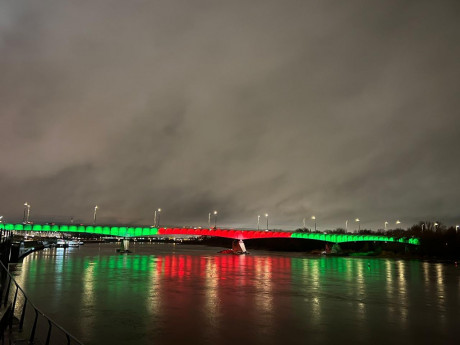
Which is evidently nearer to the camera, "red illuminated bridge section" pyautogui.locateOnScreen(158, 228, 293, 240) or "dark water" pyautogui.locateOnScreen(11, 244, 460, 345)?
"dark water" pyautogui.locateOnScreen(11, 244, 460, 345)

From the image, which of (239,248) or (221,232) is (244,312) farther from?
(239,248)

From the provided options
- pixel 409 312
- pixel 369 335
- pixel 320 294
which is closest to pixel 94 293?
pixel 320 294

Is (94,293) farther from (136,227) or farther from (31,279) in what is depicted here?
(136,227)

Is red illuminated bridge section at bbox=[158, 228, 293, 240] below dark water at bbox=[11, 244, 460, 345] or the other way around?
the other way around

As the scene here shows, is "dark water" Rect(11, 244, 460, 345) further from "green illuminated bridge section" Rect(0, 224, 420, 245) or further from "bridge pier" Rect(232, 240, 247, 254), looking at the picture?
"bridge pier" Rect(232, 240, 247, 254)

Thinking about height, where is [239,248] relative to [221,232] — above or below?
below

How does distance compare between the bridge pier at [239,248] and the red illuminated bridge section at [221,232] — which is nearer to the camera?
the red illuminated bridge section at [221,232]

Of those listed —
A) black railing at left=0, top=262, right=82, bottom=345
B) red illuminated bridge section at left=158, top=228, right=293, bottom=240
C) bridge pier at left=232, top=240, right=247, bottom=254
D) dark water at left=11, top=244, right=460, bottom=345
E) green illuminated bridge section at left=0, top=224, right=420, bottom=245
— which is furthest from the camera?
bridge pier at left=232, top=240, right=247, bottom=254

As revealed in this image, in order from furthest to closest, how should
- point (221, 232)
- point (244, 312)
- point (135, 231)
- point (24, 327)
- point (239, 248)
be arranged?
point (239, 248), point (221, 232), point (135, 231), point (244, 312), point (24, 327)

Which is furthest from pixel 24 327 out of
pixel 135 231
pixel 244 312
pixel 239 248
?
pixel 239 248

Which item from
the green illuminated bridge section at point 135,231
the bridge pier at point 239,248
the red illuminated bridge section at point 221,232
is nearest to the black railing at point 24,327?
the green illuminated bridge section at point 135,231

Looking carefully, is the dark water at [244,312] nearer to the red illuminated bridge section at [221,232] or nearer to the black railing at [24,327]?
the black railing at [24,327]


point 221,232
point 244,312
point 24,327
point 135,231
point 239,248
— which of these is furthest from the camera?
point 239,248

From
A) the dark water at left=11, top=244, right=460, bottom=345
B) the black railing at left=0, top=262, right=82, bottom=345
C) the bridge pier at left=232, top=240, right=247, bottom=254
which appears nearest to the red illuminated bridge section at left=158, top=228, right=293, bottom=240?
the bridge pier at left=232, top=240, right=247, bottom=254
